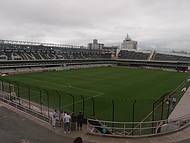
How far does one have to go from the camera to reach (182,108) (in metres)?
25.0

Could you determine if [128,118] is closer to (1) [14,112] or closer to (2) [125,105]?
(2) [125,105]

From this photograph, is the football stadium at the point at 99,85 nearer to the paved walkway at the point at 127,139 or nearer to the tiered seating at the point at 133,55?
the tiered seating at the point at 133,55

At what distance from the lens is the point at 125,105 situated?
26312mm

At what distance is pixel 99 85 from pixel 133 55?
75.8m

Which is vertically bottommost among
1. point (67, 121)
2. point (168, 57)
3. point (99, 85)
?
point (99, 85)

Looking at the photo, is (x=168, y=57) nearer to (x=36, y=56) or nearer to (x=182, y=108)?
(x=36, y=56)

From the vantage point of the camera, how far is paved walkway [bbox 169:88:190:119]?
2208cm

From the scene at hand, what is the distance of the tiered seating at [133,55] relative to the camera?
363ft

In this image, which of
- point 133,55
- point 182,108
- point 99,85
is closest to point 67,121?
point 182,108

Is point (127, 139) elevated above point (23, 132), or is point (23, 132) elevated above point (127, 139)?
point (23, 132)


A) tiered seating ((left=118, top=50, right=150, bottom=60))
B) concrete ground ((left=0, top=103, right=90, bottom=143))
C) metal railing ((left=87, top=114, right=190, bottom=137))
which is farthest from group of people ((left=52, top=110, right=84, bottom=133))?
tiered seating ((left=118, top=50, right=150, bottom=60))

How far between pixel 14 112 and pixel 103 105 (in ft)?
32.4

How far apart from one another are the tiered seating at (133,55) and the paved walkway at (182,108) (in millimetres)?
79841

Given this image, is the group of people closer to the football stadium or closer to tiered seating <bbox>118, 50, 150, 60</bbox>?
the football stadium
